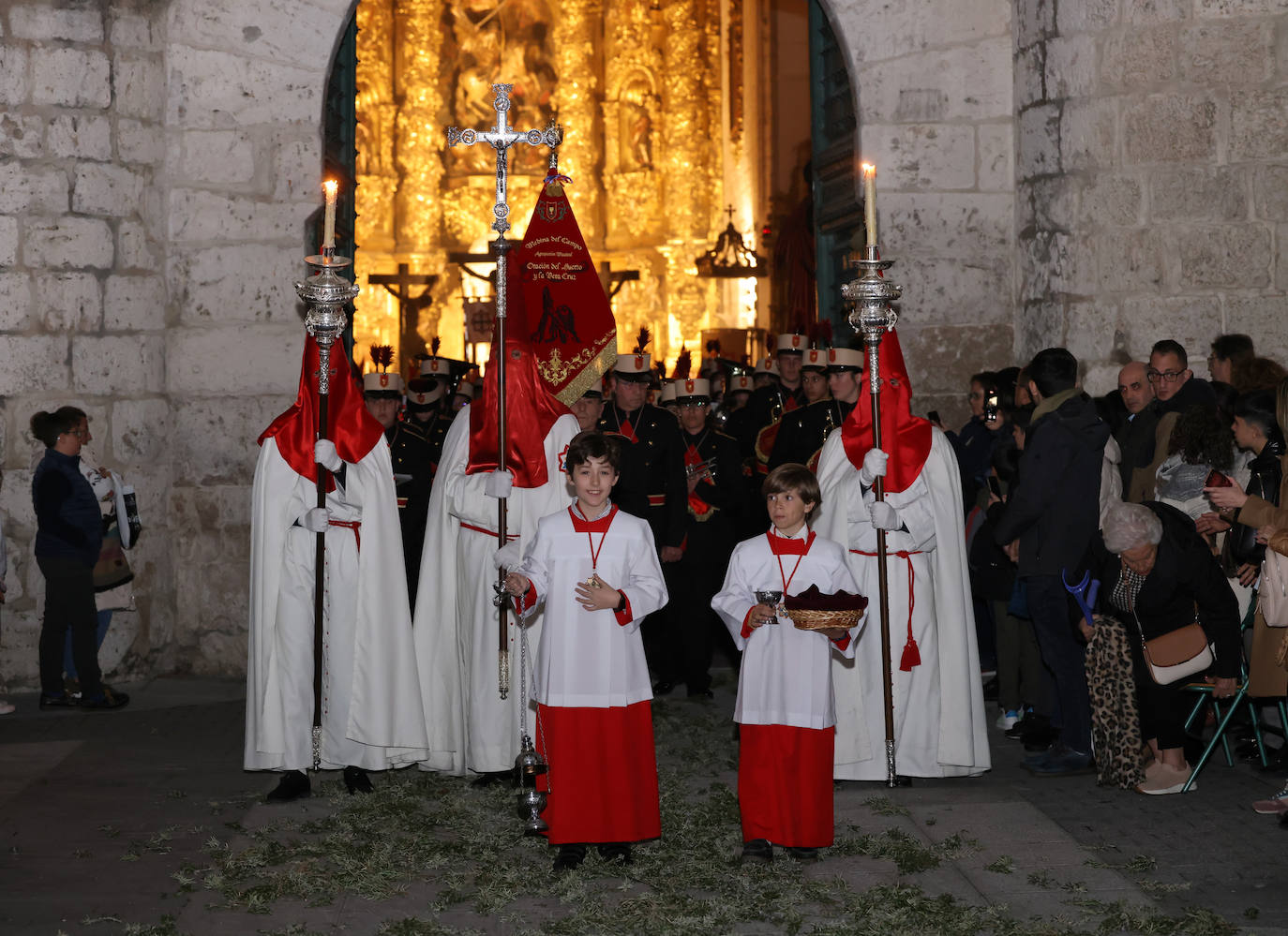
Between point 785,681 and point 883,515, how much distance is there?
120cm

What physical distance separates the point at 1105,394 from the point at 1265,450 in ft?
8.52

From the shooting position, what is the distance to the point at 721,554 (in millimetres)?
9523

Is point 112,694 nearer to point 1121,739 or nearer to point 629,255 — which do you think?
point 1121,739

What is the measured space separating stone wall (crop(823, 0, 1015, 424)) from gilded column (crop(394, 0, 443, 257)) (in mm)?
12990

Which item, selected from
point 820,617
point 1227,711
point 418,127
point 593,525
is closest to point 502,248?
A: point 593,525

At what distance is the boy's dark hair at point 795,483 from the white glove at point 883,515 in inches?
36.4

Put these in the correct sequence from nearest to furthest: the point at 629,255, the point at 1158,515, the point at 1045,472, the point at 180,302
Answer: the point at 1158,515 < the point at 1045,472 < the point at 180,302 < the point at 629,255

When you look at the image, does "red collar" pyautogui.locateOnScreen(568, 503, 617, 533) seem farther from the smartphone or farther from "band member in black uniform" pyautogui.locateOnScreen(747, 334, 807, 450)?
"band member in black uniform" pyautogui.locateOnScreen(747, 334, 807, 450)

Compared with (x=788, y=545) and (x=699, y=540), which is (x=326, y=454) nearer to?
(x=788, y=545)

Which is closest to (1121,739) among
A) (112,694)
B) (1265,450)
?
(1265,450)

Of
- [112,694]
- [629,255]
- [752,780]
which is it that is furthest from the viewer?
[629,255]

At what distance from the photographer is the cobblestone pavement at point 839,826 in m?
4.84

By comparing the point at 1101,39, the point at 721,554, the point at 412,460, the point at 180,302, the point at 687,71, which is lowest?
the point at 721,554

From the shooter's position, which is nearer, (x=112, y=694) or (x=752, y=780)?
(x=752, y=780)
